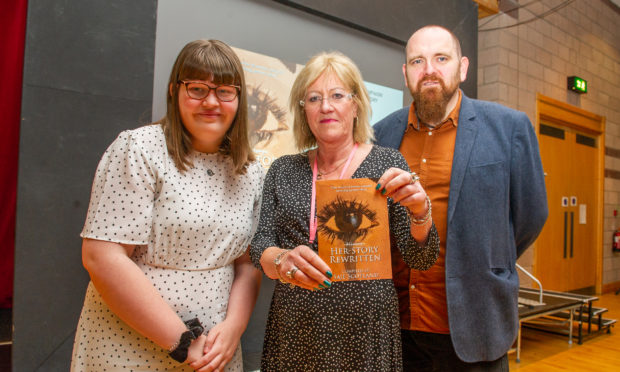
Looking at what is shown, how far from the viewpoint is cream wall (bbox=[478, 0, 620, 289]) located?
17.9ft

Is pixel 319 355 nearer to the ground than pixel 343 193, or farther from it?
nearer to the ground

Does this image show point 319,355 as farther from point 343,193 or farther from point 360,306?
point 343,193

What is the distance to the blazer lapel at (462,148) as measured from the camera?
4.72 feet

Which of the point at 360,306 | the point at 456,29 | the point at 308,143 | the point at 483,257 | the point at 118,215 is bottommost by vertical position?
the point at 360,306

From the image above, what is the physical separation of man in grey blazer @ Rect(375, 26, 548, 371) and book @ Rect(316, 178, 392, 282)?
1.31 feet

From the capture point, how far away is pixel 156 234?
1.27m

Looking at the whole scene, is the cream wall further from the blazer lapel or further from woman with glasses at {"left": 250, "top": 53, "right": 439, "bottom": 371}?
woman with glasses at {"left": 250, "top": 53, "right": 439, "bottom": 371}

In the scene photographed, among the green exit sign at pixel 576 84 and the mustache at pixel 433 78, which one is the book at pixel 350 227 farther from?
the green exit sign at pixel 576 84

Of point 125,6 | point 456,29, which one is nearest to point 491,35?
point 456,29

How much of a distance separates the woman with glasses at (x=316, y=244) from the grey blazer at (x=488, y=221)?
0.24 m

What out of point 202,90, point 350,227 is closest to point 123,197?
point 202,90

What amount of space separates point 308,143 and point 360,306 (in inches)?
23.6

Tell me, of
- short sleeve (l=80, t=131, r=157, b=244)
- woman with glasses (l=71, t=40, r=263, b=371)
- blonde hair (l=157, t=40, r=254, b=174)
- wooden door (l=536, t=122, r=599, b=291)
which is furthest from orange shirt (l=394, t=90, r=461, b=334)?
wooden door (l=536, t=122, r=599, b=291)

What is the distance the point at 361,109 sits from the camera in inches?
55.8
